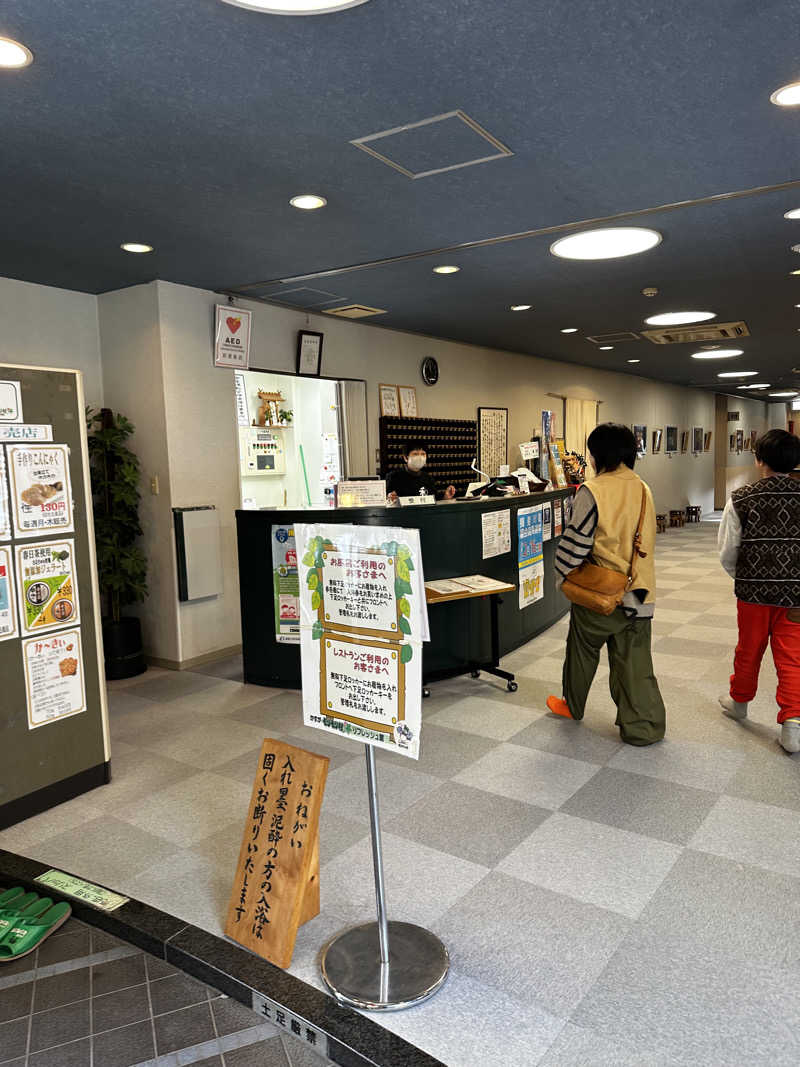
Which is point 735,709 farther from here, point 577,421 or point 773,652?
point 577,421

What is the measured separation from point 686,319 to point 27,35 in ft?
21.9

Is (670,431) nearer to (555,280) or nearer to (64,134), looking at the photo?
(555,280)

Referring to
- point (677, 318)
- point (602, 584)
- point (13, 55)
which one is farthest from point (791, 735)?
point (677, 318)

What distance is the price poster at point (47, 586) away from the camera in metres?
3.05

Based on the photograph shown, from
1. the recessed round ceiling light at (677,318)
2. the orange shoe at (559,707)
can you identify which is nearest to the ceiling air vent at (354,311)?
the recessed round ceiling light at (677,318)

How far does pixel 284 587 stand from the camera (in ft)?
15.6

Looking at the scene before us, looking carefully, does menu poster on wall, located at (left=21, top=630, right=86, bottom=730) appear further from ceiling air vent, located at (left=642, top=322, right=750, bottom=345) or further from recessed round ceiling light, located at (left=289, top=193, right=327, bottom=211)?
ceiling air vent, located at (left=642, top=322, right=750, bottom=345)

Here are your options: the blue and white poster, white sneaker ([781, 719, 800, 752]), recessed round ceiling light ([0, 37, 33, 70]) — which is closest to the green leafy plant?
the blue and white poster

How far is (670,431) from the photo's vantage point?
47.8 ft

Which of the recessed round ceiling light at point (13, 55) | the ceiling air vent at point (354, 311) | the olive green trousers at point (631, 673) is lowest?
the olive green trousers at point (631, 673)

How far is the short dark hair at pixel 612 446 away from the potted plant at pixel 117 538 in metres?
3.41

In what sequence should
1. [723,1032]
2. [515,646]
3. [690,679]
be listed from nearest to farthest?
[723,1032], [690,679], [515,646]

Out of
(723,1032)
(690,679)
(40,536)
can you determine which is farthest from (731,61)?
(690,679)

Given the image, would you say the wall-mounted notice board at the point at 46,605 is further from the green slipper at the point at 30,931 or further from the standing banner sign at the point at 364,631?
the standing banner sign at the point at 364,631
